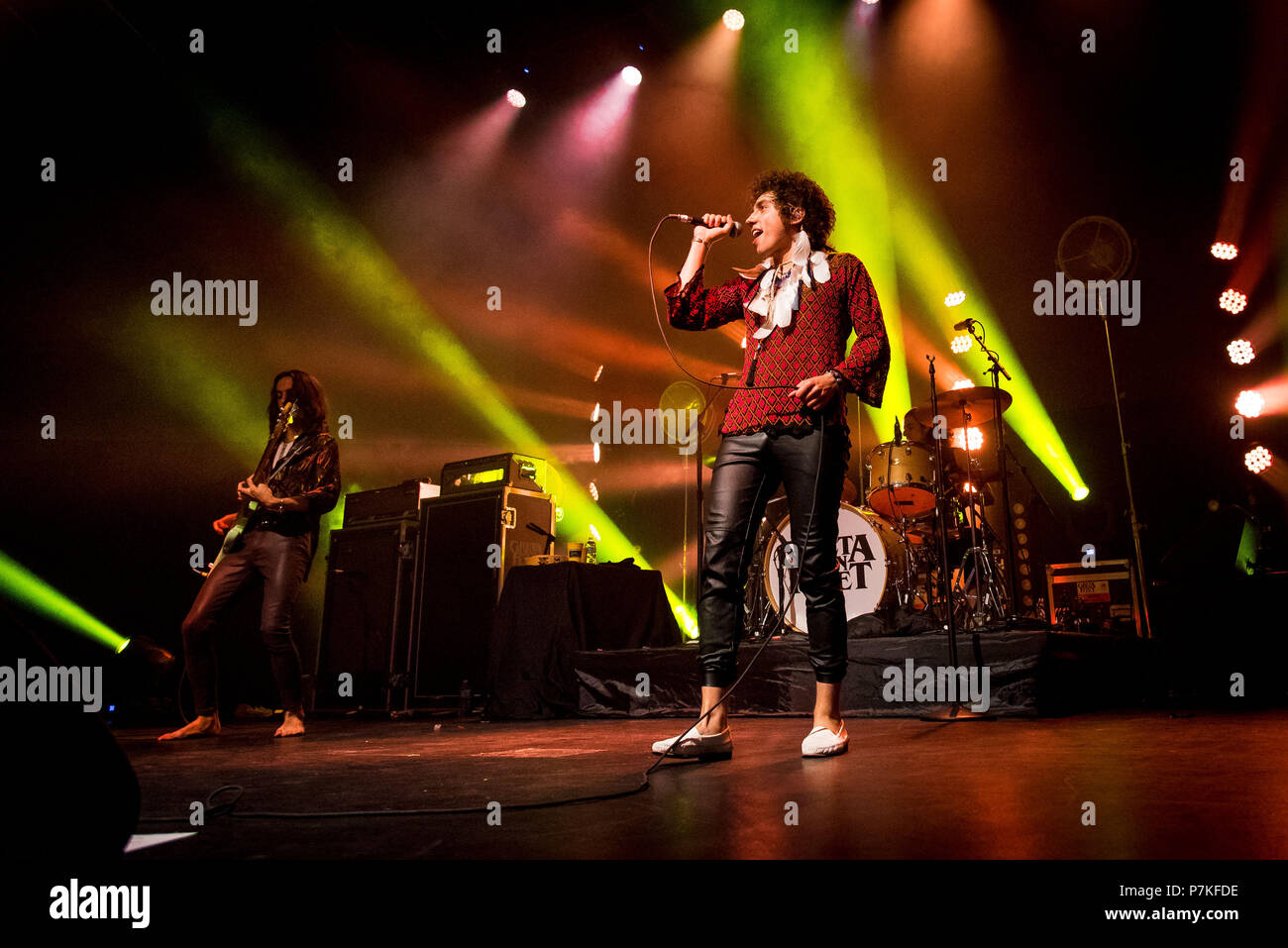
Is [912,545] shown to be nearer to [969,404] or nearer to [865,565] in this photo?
[865,565]

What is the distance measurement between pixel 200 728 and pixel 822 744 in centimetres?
325

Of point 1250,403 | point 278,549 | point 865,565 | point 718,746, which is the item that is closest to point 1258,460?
point 1250,403

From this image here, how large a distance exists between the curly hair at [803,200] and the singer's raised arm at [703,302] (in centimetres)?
27

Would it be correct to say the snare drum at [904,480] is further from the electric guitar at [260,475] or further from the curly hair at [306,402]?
the electric guitar at [260,475]

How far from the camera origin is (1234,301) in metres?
6.88

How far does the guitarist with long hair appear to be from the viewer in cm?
403

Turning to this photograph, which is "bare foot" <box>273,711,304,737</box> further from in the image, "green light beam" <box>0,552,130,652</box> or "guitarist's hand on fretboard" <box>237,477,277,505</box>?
"green light beam" <box>0,552,130,652</box>

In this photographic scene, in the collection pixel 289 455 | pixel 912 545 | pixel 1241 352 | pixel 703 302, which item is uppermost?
pixel 1241 352

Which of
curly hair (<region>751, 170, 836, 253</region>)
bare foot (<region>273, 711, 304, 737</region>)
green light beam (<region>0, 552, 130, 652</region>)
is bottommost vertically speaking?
bare foot (<region>273, 711, 304, 737</region>)

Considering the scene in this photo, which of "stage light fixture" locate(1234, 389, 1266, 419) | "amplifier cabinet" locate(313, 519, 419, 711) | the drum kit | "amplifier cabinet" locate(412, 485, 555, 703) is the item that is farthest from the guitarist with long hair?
"stage light fixture" locate(1234, 389, 1266, 419)

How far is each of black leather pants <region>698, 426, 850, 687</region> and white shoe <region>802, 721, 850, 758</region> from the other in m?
0.17

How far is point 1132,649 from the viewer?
16.8 ft
